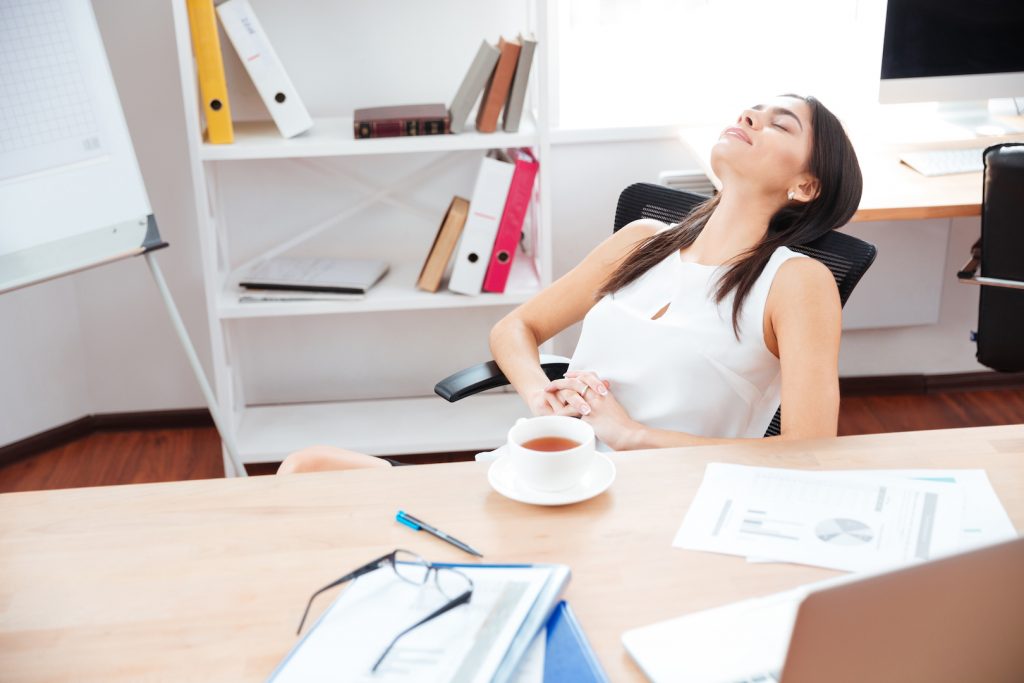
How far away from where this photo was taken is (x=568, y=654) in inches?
36.8

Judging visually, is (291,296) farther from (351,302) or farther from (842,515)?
(842,515)

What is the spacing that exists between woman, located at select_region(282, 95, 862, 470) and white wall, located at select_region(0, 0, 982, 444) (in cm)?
117

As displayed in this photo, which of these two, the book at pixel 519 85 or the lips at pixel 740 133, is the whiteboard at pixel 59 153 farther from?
the lips at pixel 740 133

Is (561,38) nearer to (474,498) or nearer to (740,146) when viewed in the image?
(740,146)

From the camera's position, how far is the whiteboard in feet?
6.72

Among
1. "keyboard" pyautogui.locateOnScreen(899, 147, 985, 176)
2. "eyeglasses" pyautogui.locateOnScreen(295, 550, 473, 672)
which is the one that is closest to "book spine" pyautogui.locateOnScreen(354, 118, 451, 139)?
"keyboard" pyautogui.locateOnScreen(899, 147, 985, 176)

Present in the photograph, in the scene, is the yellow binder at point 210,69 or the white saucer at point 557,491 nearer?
the white saucer at point 557,491

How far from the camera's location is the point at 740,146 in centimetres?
165

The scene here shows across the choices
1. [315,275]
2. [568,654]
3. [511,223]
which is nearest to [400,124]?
[511,223]

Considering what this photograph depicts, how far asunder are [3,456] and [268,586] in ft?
6.93

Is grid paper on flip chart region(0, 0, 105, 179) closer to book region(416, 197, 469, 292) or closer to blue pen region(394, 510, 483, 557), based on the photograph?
book region(416, 197, 469, 292)

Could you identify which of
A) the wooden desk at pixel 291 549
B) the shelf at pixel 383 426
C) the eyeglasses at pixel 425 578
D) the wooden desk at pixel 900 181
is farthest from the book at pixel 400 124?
the eyeglasses at pixel 425 578

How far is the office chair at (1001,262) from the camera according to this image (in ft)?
6.70

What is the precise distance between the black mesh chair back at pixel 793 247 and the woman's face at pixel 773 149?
0.08m
